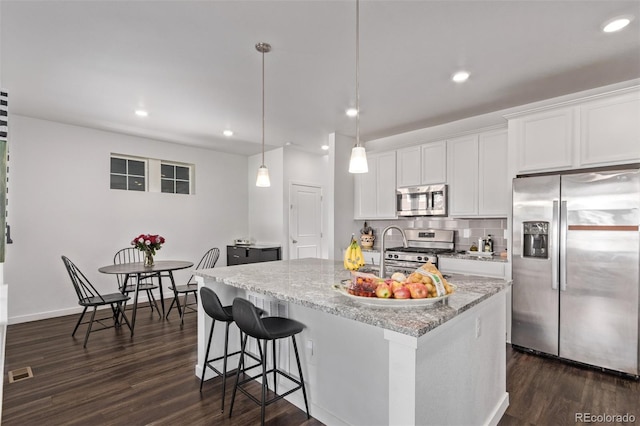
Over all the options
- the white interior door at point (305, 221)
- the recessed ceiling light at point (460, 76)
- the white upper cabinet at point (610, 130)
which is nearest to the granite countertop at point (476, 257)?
the white upper cabinet at point (610, 130)

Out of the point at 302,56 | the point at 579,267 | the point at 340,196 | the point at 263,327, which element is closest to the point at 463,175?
the point at 579,267

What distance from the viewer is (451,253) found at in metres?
4.25

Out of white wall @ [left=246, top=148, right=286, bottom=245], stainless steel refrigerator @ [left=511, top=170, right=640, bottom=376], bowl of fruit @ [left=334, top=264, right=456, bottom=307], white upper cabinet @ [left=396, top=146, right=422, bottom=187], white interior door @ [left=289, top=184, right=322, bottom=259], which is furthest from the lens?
white interior door @ [left=289, top=184, right=322, bottom=259]

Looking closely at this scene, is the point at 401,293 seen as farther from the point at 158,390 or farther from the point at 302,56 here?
the point at 158,390

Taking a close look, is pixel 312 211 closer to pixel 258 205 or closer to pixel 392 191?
pixel 258 205

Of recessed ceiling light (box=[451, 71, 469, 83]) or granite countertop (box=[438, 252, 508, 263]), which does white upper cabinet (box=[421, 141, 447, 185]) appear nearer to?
granite countertop (box=[438, 252, 508, 263])

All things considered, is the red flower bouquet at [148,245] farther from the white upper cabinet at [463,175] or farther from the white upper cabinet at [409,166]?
the white upper cabinet at [463,175]

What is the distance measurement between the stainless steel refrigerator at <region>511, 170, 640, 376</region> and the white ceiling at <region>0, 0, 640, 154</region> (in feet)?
3.41

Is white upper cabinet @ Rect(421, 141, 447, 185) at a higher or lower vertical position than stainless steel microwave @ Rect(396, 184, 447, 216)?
higher

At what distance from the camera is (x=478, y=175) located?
404 cm

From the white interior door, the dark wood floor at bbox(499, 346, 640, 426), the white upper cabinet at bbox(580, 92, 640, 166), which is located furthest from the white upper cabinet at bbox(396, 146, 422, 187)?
the dark wood floor at bbox(499, 346, 640, 426)

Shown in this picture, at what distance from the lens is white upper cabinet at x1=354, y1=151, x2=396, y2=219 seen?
192 inches

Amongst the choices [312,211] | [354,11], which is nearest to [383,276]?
[354,11]

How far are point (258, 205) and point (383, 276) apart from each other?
15.5ft
